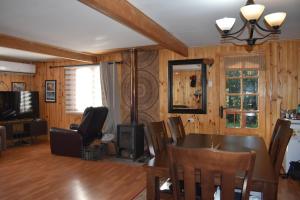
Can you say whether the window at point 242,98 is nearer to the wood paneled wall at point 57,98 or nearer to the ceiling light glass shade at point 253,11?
the ceiling light glass shade at point 253,11

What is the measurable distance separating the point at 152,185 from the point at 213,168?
0.78m

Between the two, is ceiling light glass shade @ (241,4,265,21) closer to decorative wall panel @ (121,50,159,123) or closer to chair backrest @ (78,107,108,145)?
decorative wall panel @ (121,50,159,123)

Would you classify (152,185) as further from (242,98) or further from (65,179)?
(242,98)

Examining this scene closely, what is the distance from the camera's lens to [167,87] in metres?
5.18

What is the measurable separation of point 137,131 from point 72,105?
8.52ft

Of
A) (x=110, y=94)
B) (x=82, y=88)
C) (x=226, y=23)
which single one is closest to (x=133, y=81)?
(x=110, y=94)

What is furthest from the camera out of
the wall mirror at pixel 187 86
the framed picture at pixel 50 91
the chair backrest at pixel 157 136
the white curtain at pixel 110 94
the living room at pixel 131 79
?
the framed picture at pixel 50 91

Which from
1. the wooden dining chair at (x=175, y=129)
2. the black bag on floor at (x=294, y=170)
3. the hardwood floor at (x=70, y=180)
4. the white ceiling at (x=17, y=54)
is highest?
the white ceiling at (x=17, y=54)

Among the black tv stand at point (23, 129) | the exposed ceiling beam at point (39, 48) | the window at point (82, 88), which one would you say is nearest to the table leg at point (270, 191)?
the exposed ceiling beam at point (39, 48)

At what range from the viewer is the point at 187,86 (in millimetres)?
5016

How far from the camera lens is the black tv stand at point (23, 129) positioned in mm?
5969

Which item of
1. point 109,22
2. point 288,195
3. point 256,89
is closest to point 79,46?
point 109,22

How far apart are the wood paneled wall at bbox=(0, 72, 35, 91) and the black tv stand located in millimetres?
1046

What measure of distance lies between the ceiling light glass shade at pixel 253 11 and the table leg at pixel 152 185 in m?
1.52
